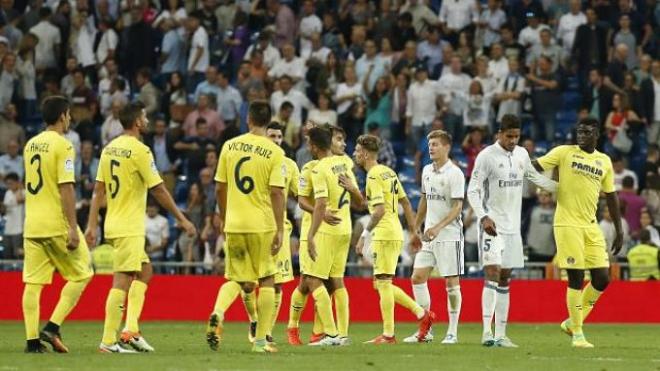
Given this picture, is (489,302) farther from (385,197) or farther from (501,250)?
(385,197)

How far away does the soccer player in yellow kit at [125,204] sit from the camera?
16.6m

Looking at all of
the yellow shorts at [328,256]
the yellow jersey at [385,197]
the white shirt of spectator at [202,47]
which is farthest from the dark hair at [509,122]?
the white shirt of spectator at [202,47]

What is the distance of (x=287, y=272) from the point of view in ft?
65.2

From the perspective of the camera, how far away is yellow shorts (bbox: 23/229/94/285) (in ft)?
54.5

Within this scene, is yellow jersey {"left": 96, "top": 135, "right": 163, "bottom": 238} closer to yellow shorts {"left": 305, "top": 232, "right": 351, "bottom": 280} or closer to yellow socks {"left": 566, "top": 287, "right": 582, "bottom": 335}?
yellow shorts {"left": 305, "top": 232, "right": 351, "bottom": 280}

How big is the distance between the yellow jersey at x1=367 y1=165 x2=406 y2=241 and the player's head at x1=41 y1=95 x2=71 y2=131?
4.45m

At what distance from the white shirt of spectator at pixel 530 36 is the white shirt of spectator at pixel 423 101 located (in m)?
2.51

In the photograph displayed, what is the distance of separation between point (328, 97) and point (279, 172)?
50.8 ft

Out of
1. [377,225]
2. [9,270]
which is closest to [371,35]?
[9,270]

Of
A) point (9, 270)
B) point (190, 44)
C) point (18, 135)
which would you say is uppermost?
point (190, 44)

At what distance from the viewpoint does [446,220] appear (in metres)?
19.8

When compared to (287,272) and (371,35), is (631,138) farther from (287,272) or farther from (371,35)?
(287,272)

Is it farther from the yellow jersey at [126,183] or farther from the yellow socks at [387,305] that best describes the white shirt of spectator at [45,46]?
the yellow jersey at [126,183]

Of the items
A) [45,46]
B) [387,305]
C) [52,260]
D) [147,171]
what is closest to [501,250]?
[387,305]
